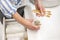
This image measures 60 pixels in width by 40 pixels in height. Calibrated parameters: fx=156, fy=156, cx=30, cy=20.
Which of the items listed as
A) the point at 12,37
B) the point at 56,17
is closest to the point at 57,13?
the point at 56,17

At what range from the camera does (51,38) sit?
688 millimetres

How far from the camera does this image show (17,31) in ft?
2.58

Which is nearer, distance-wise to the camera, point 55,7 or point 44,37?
point 44,37

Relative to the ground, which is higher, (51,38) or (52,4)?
(52,4)

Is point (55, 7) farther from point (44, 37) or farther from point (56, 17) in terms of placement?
point (44, 37)

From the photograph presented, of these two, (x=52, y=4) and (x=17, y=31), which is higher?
(x=52, y=4)

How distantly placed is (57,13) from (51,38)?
0.62 feet

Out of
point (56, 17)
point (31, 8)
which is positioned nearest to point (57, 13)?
point (56, 17)

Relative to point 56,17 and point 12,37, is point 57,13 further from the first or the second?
point 12,37

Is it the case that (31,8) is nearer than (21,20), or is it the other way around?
Answer: (21,20)

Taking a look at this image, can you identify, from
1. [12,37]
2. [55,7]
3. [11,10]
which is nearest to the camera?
[11,10]

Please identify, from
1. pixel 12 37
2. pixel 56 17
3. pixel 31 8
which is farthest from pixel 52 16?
pixel 12 37

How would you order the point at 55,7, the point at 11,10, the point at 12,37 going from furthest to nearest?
the point at 55,7 → the point at 12,37 → the point at 11,10

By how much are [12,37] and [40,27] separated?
0.15 m
